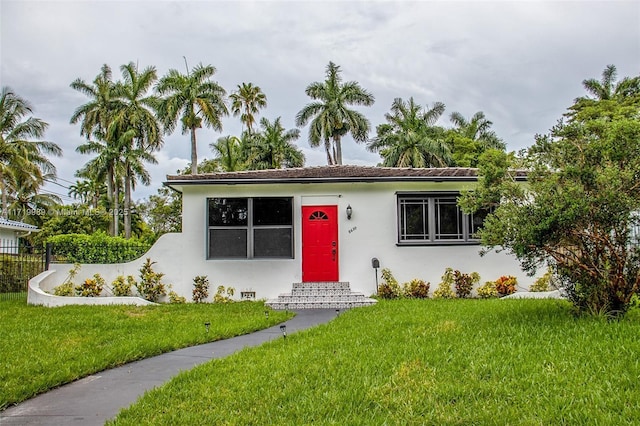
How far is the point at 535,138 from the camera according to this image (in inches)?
289

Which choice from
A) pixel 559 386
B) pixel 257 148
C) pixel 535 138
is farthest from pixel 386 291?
pixel 257 148

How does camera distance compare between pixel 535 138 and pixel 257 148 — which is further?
pixel 257 148

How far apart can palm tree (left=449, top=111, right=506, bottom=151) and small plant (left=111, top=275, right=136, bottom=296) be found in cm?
3053

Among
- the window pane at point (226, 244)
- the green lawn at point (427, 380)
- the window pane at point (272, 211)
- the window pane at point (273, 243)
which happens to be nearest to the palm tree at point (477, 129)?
the window pane at point (272, 211)

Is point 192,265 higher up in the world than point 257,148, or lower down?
lower down

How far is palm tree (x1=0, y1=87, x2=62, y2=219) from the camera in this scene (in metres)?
28.3

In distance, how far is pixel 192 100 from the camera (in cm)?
2956

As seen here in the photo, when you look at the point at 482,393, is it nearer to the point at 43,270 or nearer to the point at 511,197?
the point at 511,197

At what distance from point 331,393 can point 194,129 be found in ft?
92.7

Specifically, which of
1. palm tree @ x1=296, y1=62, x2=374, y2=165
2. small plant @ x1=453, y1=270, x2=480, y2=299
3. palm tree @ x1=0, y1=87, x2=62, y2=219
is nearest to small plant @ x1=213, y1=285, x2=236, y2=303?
small plant @ x1=453, y1=270, x2=480, y2=299

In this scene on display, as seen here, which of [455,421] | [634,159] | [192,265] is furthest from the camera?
[192,265]

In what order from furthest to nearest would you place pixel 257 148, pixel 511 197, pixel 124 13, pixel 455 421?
pixel 257 148, pixel 124 13, pixel 511 197, pixel 455 421

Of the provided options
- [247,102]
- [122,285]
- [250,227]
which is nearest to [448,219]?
[250,227]

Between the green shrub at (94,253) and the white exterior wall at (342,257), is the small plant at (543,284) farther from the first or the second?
the green shrub at (94,253)
